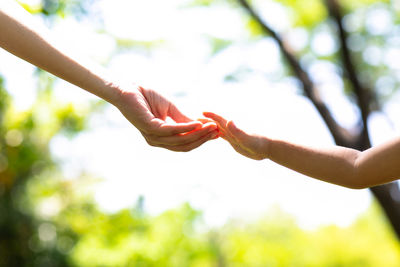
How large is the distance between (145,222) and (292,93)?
11.8ft

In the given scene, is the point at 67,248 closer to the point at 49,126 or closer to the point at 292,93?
the point at 49,126

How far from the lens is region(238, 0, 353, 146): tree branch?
5098 mm

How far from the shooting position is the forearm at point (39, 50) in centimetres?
158

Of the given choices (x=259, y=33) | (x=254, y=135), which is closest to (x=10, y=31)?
(x=254, y=135)

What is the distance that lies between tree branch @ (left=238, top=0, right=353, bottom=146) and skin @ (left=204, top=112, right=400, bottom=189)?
355 cm

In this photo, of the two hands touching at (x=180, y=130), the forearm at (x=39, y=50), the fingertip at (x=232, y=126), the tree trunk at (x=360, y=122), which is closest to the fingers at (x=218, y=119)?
the two hands touching at (x=180, y=130)

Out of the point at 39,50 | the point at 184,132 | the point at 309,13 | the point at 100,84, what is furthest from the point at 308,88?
Result: the point at 39,50

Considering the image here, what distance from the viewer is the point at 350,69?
206 inches

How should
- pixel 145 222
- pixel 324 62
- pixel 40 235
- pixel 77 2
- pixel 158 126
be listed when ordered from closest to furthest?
pixel 158 126
pixel 77 2
pixel 324 62
pixel 145 222
pixel 40 235

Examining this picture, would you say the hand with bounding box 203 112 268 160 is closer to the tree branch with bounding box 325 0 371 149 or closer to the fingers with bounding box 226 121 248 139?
the fingers with bounding box 226 121 248 139

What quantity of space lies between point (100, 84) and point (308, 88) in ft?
13.3

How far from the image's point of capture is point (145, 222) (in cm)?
827

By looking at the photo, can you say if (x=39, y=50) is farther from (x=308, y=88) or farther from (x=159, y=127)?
(x=308, y=88)

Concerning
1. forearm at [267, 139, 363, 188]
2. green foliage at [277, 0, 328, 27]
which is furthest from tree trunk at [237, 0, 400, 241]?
forearm at [267, 139, 363, 188]
